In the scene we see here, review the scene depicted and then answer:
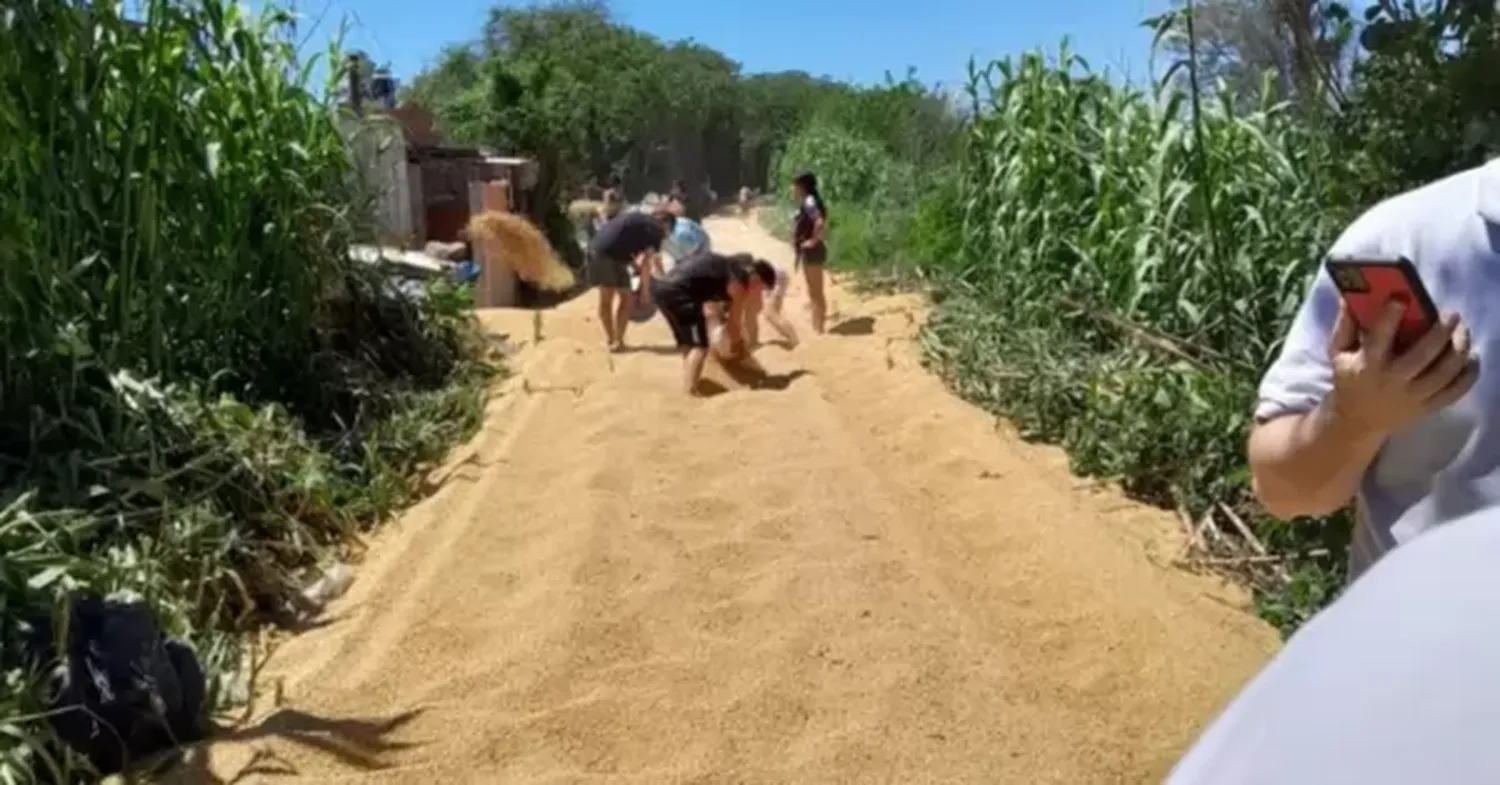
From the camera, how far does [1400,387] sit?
1.92 m

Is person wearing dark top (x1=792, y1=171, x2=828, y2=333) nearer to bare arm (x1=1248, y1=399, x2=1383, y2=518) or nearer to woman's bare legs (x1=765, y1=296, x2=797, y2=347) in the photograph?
woman's bare legs (x1=765, y1=296, x2=797, y2=347)

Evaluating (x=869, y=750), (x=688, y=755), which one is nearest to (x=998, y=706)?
(x=869, y=750)

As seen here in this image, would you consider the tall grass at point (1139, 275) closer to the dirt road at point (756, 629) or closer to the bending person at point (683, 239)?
the dirt road at point (756, 629)

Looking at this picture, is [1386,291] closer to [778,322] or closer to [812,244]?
[778,322]

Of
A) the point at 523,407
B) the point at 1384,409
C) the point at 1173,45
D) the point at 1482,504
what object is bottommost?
the point at 523,407

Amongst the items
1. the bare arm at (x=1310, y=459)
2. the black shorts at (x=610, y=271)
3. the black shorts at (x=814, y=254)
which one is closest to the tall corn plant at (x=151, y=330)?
the bare arm at (x=1310, y=459)

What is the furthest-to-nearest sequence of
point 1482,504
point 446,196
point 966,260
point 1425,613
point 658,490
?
point 446,196 < point 966,260 < point 658,490 < point 1482,504 < point 1425,613

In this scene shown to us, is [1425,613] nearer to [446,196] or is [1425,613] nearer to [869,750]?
[869,750]

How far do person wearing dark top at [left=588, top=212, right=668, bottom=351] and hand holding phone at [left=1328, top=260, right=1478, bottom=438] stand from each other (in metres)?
10.7

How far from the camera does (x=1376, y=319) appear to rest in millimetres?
1906

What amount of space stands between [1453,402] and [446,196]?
2073cm

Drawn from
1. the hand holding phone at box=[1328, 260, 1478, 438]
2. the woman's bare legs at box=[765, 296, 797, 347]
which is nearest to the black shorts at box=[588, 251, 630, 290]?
the woman's bare legs at box=[765, 296, 797, 347]

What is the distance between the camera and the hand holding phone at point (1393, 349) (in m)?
1.87

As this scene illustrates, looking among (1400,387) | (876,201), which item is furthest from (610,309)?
(1400,387)
